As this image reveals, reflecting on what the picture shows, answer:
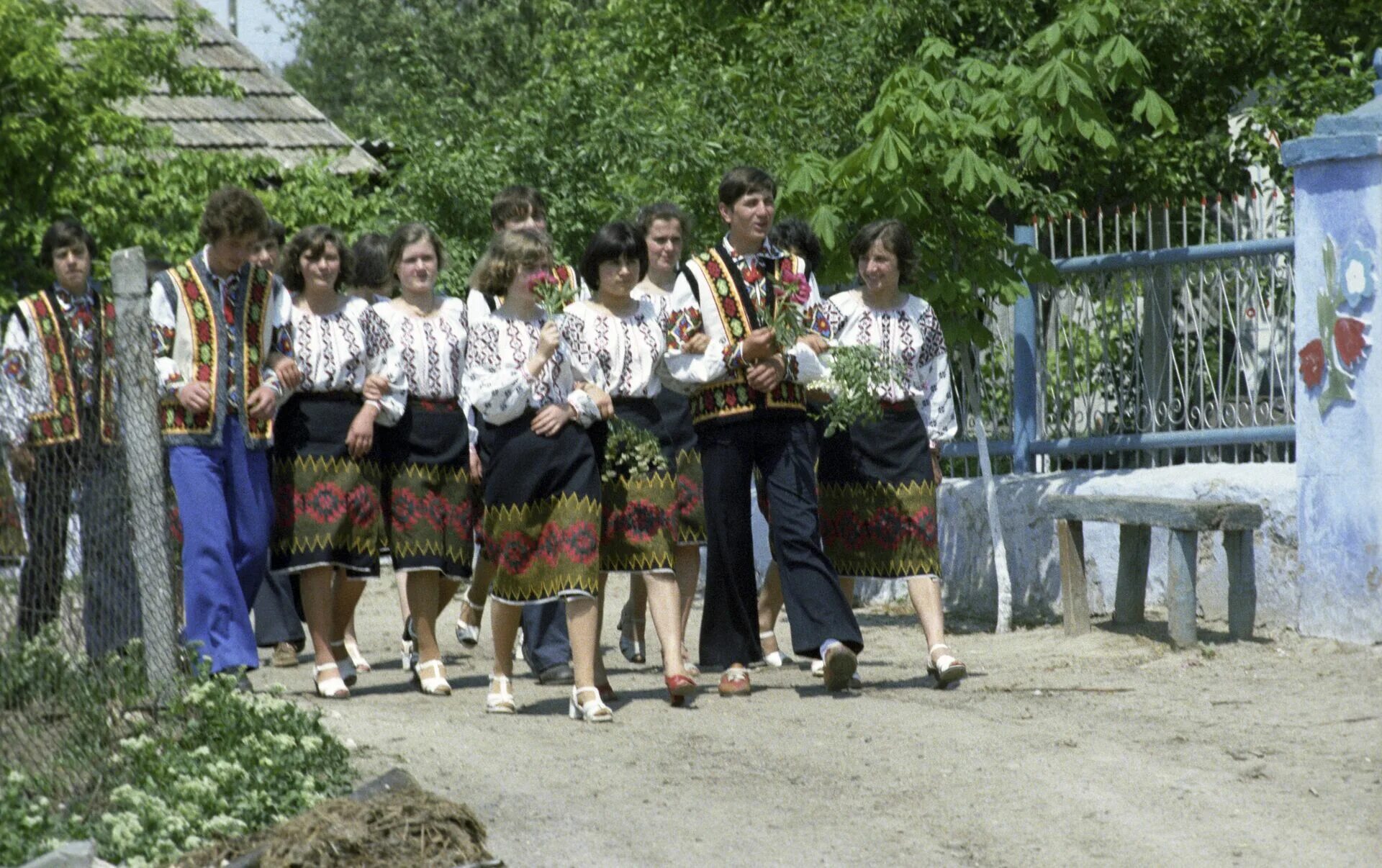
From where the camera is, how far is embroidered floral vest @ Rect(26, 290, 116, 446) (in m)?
7.06

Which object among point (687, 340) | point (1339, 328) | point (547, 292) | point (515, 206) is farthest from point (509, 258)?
point (1339, 328)

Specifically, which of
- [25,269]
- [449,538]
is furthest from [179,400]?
[25,269]

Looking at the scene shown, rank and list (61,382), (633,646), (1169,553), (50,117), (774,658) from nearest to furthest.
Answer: (61,382) < (774,658) < (1169,553) < (633,646) < (50,117)

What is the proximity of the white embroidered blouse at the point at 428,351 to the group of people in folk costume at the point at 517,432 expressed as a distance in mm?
13

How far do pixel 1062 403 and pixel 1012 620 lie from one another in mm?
1153

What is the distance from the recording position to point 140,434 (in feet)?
21.5

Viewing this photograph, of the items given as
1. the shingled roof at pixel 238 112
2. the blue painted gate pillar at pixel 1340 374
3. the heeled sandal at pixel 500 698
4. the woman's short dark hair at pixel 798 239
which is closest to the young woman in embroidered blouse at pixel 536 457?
the heeled sandal at pixel 500 698

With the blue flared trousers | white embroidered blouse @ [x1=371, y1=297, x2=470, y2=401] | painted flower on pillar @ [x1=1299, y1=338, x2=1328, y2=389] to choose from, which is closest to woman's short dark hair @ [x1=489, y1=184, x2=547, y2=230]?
white embroidered blouse @ [x1=371, y1=297, x2=470, y2=401]

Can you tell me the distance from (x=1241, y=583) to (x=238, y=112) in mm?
11247

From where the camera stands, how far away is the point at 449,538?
787cm

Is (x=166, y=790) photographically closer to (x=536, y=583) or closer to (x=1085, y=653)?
(x=536, y=583)

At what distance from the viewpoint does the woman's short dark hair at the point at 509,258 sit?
23.4 feet

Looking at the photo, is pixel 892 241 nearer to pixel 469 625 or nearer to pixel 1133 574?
pixel 1133 574

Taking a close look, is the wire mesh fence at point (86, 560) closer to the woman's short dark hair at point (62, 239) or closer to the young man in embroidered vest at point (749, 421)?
the woman's short dark hair at point (62, 239)
